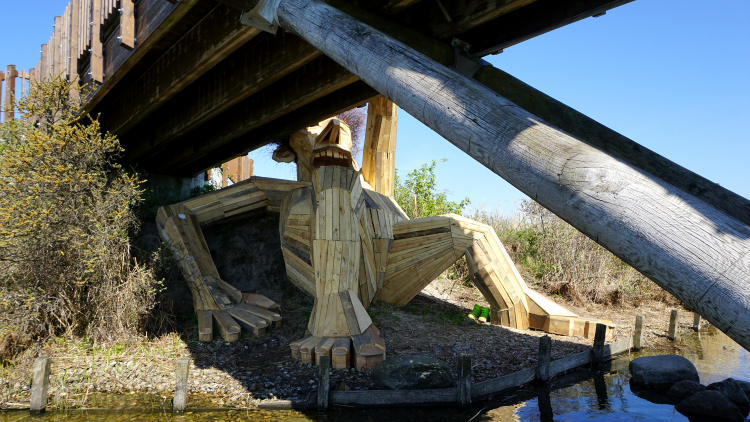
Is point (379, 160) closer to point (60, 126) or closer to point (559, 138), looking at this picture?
point (60, 126)

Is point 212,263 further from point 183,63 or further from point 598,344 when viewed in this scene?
point 598,344

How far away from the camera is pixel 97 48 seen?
637 cm

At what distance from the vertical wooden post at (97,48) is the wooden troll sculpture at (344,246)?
2237 millimetres

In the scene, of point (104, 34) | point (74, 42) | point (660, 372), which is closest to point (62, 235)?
point (104, 34)

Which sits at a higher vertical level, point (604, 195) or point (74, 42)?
point (74, 42)

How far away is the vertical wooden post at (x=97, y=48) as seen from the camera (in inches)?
244

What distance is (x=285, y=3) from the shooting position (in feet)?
12.5

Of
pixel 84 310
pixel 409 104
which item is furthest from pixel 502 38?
pixel 84 310

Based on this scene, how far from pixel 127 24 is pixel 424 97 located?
4367mm

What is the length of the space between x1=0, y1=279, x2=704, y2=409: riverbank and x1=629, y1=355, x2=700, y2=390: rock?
857mm

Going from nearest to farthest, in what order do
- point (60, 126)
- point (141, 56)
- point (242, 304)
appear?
point (141, 56)
point (60, 126)
point (242, 304)

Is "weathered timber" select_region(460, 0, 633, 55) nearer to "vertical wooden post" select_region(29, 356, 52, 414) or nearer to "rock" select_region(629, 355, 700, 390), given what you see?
"rock" select_region(629, 355, 700, 390)

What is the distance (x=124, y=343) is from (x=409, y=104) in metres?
5.68

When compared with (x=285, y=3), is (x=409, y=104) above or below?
below
